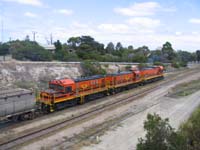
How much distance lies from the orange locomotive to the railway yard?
3.27ft

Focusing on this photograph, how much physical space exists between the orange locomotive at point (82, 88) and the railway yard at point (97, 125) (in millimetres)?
996

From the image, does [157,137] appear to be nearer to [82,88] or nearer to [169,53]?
[82,88]

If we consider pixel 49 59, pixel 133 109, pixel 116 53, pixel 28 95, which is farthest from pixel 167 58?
pixel 28 95

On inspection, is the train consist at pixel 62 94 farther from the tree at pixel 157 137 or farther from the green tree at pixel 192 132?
the green tree at pixel 192 132

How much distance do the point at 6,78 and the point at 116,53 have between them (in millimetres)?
67755

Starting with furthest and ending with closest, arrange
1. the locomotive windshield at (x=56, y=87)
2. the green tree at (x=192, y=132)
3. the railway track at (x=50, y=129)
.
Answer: the locomotive windshield at (x=56, y=87), the railway track at (x=50, y=129), the green tree at (x=192, y=132)

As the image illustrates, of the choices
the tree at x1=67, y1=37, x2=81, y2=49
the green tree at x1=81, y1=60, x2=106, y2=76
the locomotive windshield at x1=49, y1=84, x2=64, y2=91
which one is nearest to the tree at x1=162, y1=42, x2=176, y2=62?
the tree at x1=67, y1=37, x2=81, y2=49

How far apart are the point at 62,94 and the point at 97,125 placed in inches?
270

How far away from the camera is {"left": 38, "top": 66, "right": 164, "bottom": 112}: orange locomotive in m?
29.8

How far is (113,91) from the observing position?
4097cm

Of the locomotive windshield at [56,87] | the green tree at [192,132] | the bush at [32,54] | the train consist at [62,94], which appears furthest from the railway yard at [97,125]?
the bush at [32,54]

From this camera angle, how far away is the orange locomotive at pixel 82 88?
29.8 meters

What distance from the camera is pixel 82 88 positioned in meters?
34.1

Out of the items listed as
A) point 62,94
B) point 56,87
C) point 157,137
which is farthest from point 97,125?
point 157,137
